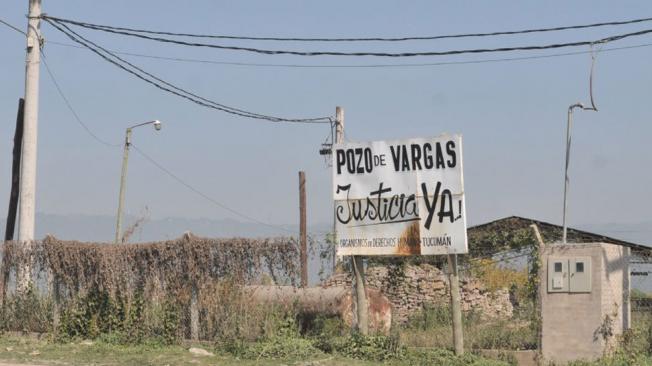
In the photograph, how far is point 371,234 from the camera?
17.4 meters

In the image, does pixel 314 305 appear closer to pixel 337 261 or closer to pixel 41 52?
pixel 337 261

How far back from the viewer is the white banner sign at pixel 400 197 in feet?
54.1

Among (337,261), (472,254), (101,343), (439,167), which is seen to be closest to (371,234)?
(439,167)

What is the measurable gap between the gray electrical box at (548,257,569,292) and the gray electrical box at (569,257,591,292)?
0.10 meters

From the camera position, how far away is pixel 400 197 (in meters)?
17.1

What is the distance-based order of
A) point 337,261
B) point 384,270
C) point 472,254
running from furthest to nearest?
1. point 472,254
2. point 384,270
3. point 337,261

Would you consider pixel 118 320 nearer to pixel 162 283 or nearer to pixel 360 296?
pixel 162 283

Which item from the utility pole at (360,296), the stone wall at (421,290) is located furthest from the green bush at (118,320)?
the stone wall at (421,290)

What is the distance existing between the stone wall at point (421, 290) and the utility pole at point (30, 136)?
25.5ft

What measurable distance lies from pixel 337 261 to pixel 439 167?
15.5 ft

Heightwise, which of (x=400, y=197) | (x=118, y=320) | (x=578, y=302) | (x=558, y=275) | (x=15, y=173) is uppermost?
(x=15, y=173)

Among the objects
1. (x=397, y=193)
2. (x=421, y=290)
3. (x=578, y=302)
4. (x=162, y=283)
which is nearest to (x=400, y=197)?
(x=397, y=193)

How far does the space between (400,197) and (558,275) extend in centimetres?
311

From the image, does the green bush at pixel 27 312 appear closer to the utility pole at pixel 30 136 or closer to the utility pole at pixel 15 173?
the utility pole at pixel 30 136
